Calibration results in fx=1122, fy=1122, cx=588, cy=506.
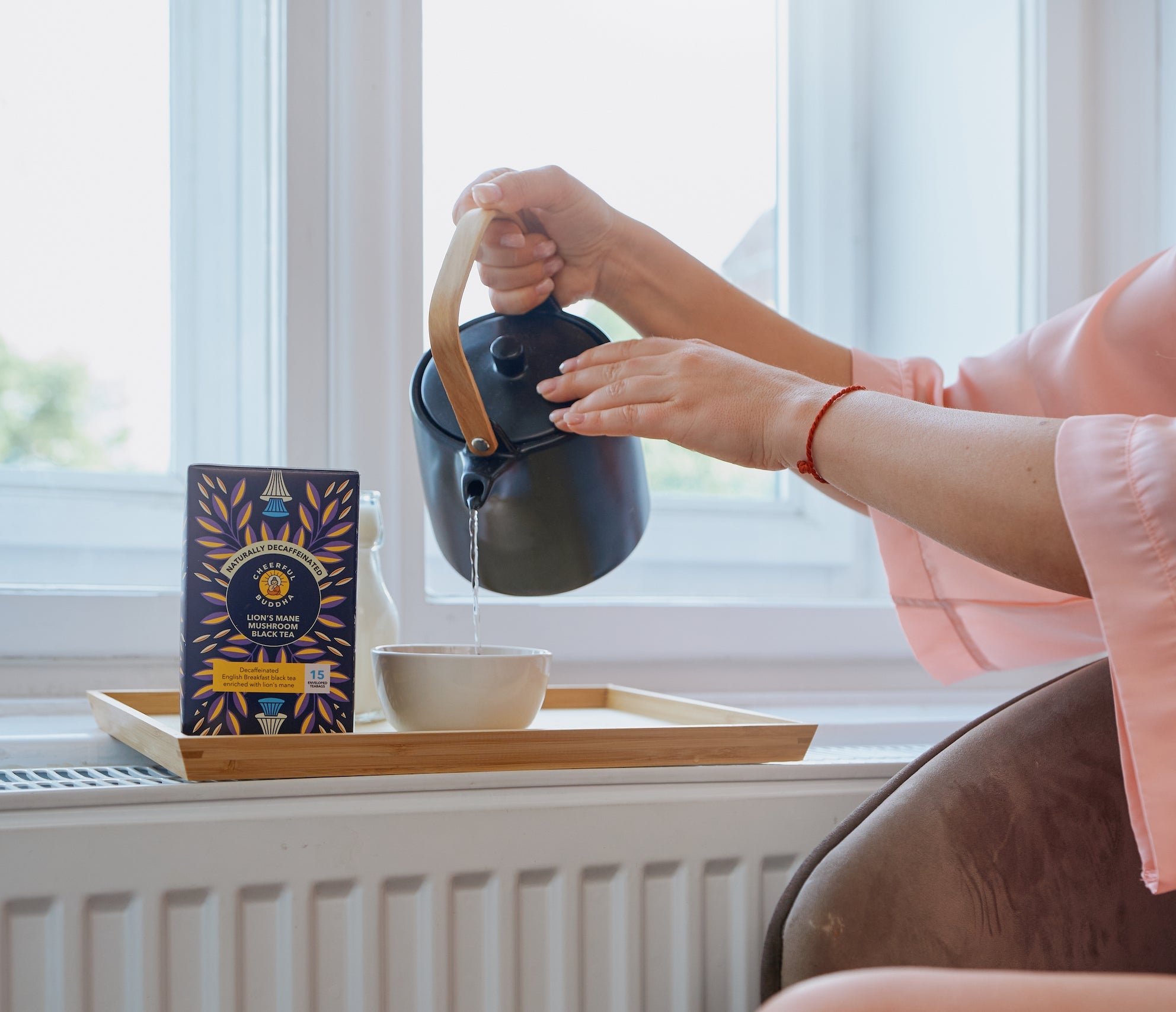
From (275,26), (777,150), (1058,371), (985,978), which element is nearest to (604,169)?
(777,150)

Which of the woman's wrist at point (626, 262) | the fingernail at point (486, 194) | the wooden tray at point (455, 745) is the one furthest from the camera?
the woman's wrist at point (626, 262)

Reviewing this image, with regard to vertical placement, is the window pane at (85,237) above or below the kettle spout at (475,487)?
above

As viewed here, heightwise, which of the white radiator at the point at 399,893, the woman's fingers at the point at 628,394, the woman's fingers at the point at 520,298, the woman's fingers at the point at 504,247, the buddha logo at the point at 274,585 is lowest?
the white radiator at the point at 399,893

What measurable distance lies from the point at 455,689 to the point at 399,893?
0.15 meters

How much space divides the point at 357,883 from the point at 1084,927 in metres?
0.49

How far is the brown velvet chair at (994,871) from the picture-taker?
72 centimetres

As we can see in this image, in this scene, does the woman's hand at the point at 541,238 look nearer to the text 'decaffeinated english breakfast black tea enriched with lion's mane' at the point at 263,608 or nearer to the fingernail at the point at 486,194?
the fingernail at the point at 486,194

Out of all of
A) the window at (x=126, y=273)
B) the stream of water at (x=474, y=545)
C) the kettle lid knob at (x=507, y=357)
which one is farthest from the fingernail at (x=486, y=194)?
the window at (x=126, y=273)

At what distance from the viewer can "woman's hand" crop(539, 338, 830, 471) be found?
74 centimetres

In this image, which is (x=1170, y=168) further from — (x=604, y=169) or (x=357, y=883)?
(x=357, y=883)

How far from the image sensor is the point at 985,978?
0.45 m

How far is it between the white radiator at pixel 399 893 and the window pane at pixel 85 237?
0.61 metres

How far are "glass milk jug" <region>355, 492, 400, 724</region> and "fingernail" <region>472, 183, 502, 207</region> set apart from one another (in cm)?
26

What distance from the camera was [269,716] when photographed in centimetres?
74
